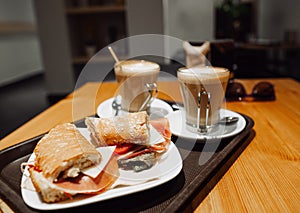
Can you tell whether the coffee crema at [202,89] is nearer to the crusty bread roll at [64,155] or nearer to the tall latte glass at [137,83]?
the tall latte glass at [137,83]

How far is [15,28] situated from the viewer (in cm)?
425

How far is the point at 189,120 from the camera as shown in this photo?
671 mm

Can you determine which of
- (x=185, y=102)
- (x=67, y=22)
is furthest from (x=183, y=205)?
(x=67, y=22)

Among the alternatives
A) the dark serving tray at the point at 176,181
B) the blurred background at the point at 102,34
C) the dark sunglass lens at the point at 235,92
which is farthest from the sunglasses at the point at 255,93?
the dark serving tray at the point at 176,181

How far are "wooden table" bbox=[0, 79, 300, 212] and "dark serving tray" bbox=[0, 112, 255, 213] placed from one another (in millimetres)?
18

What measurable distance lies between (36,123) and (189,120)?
0.44 meters

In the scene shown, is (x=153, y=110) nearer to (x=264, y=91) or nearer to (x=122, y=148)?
(x=122, y=148)

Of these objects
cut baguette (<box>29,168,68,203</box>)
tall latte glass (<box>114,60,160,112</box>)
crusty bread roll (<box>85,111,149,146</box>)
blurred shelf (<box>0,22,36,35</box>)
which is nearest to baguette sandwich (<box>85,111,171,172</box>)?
crusty bread roll (<box>85,111,149,146</box>)

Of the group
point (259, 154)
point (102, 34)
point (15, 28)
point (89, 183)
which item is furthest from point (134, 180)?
point (15, 28)

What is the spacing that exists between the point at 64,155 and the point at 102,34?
2598 millimetres

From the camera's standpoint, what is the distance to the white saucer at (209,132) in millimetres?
583

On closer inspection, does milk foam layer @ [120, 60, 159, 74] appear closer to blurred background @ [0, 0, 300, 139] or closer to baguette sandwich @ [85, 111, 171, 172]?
baguette sandwich @ [85, 111, 171, 172]

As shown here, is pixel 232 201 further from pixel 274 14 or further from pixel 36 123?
pixel 274 14

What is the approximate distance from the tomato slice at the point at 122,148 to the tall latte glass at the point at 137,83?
27 cm
